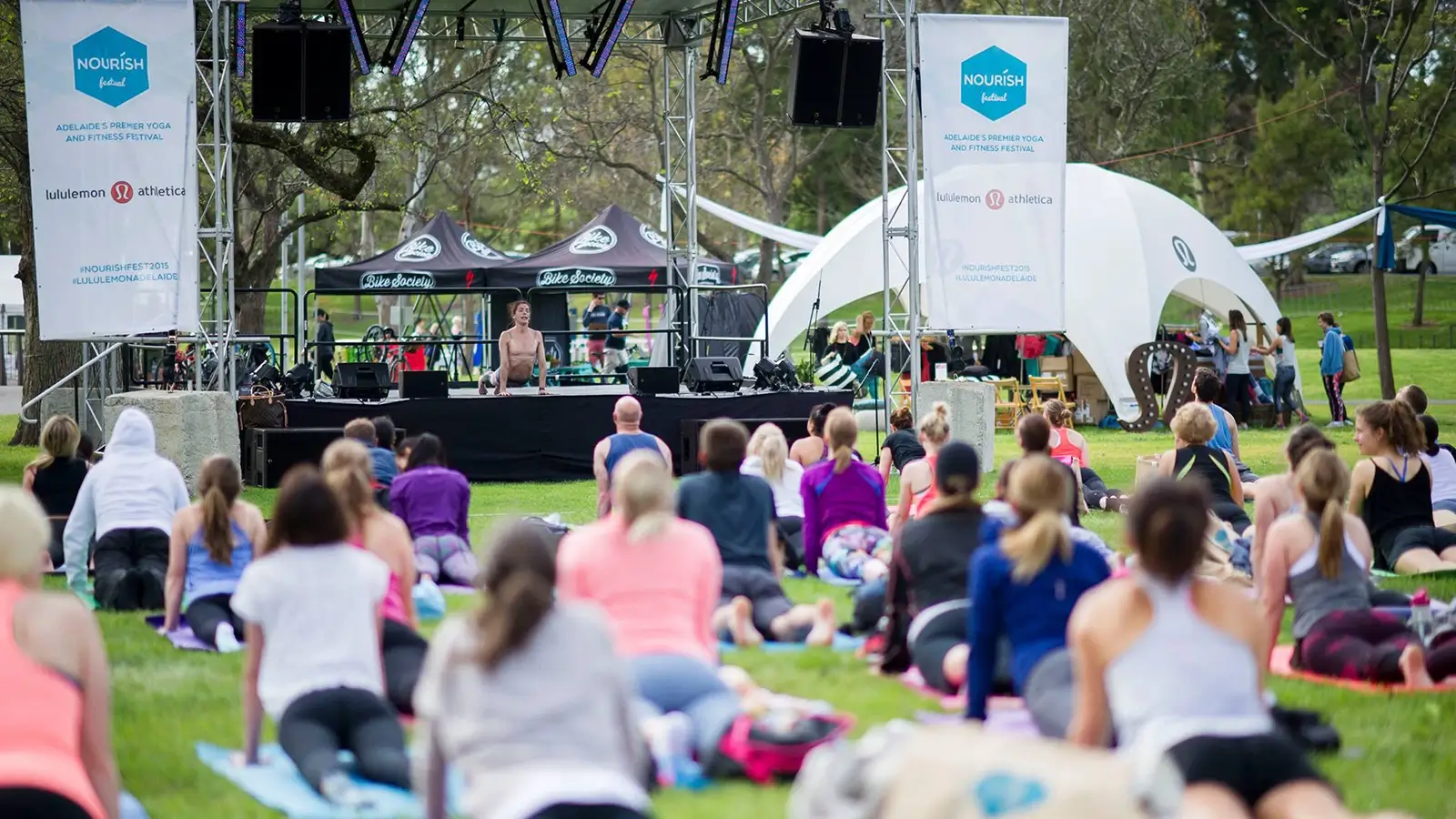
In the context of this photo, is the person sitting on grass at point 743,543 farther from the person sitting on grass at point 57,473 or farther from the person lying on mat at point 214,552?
the person sitting on grass at point 57,473

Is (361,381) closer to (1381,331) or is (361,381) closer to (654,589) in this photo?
(654,589)

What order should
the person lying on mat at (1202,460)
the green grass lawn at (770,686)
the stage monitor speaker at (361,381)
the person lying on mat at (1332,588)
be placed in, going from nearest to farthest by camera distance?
the green grass lawn at (770,686)
the person lying on mat at (1332,588)
the person lying on mat at (1202,460)
the stage monitor speaker at (361,381)

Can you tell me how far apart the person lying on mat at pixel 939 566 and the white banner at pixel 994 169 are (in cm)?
812

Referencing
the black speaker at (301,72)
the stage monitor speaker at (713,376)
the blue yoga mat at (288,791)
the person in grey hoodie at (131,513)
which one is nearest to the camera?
the blue yoga mat at (288,791)

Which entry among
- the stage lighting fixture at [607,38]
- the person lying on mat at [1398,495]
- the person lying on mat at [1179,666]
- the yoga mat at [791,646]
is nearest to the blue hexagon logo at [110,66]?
the stage lighting fixture at [607,38]

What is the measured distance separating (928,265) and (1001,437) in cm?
642

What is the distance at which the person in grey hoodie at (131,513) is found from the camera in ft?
29.2

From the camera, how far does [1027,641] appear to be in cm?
536

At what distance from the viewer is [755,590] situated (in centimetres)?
785

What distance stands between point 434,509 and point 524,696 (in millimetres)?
5759

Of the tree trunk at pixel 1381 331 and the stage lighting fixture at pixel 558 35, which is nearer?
the stage lighting fixture at pixel 558 35

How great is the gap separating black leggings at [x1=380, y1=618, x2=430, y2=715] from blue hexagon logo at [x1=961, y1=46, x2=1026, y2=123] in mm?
9640

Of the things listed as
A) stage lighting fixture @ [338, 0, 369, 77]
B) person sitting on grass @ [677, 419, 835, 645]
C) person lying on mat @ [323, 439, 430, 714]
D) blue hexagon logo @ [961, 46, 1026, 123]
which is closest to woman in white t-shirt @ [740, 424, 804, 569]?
person sitting on grass @ [677, 419, 835, 645]

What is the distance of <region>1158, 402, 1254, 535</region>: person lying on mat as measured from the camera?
373 inches
